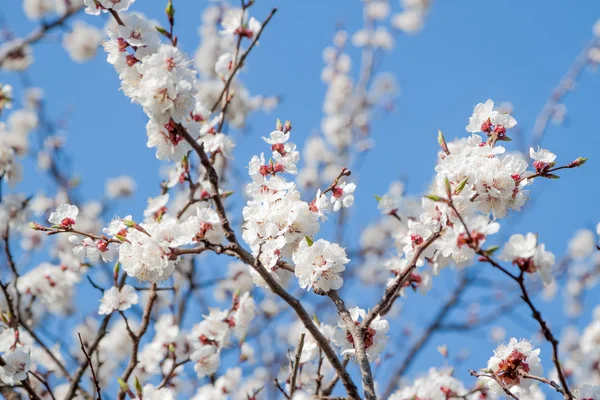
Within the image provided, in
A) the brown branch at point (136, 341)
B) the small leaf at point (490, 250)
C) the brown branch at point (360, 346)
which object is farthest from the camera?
the brown branch at point (136, 341)

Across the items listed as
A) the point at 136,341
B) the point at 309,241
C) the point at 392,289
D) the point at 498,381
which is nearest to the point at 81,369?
the point at 136,341

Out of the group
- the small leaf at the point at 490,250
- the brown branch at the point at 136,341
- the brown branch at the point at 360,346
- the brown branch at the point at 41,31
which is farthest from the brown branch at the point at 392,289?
the brown branch at the point at 41,31

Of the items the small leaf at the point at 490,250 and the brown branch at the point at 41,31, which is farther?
the brown branch at the point at 41,31

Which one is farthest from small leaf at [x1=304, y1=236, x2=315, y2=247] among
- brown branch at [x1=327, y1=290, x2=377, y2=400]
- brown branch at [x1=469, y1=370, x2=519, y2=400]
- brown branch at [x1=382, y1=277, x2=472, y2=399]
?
brown branch at [x1=382, y1=277, x2=472, y2=399]

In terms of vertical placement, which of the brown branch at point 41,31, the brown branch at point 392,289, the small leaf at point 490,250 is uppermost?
the brown branch at point 41,31

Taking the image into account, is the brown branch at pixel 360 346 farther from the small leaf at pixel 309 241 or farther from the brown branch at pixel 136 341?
the brown branch at pixel 136 341

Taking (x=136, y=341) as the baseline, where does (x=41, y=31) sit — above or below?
above

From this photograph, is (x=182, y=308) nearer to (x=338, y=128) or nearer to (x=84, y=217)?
(x=84, y=217)

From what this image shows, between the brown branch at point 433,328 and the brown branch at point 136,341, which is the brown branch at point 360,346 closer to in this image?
the brown branch at point 136,341

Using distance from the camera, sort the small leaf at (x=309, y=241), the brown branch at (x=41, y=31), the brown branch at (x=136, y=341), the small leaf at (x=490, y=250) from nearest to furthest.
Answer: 1. the small leaf at (x=490, y=250)
2. the small leaf at (x=309, y=241)
3. the brown branch at (x=136, y=341)
4. the brown branch at (x=41, y=31)

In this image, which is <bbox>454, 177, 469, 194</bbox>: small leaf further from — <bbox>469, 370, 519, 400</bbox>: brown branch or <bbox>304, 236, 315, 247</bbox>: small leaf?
<bbox>469, 370, 519, 400</bbox>: brown branch

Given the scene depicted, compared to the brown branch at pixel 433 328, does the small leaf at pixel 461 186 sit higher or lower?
lower

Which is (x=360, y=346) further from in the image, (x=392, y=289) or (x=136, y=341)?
(x=136, y=341)

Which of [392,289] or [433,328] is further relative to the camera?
[433,328]
